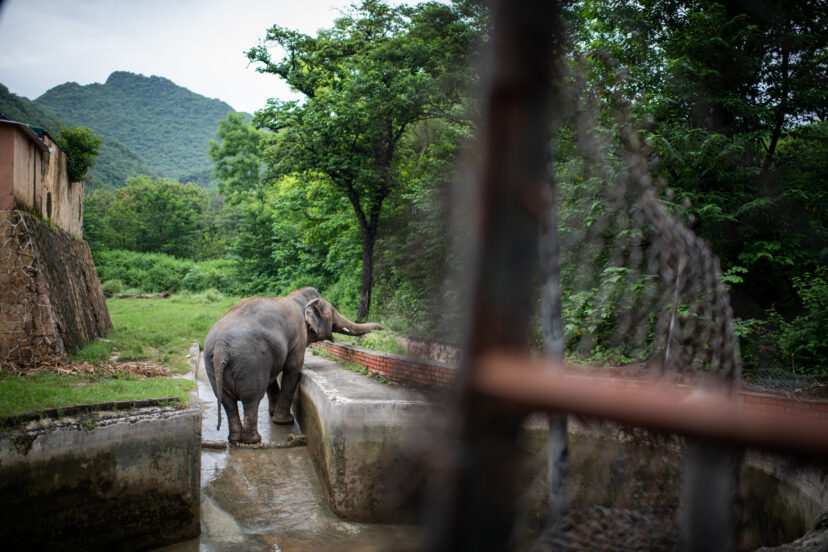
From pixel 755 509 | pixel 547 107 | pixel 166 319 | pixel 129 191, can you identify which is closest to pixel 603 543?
pixel 547 107

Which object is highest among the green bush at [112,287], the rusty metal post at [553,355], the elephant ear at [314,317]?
the rusty metal post at [553,355]

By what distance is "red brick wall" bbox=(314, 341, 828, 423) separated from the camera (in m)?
0.71

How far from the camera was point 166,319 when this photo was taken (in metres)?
15.4

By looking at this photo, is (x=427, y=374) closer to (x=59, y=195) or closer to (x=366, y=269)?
(x=366, y=269)

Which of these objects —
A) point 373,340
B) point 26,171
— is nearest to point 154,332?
point 26,171

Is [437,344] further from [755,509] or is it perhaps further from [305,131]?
[305,131]

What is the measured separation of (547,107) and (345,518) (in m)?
5.93

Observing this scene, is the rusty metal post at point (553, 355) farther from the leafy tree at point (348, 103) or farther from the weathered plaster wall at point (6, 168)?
the weathered plaster wall at point (6, 168)

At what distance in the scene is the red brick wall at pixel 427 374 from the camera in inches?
27.8

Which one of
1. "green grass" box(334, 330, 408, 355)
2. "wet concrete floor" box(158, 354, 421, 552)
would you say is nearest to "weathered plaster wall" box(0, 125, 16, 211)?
"wet concrete floor" box(158, 354, 421, 552)

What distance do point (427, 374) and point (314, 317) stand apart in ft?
29.8

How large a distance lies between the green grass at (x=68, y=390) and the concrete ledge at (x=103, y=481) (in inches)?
13.9

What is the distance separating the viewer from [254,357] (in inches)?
289

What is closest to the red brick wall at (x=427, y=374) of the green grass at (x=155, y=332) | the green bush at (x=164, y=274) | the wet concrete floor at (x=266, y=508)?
the wet concrete floor at (x=266, y=508)
